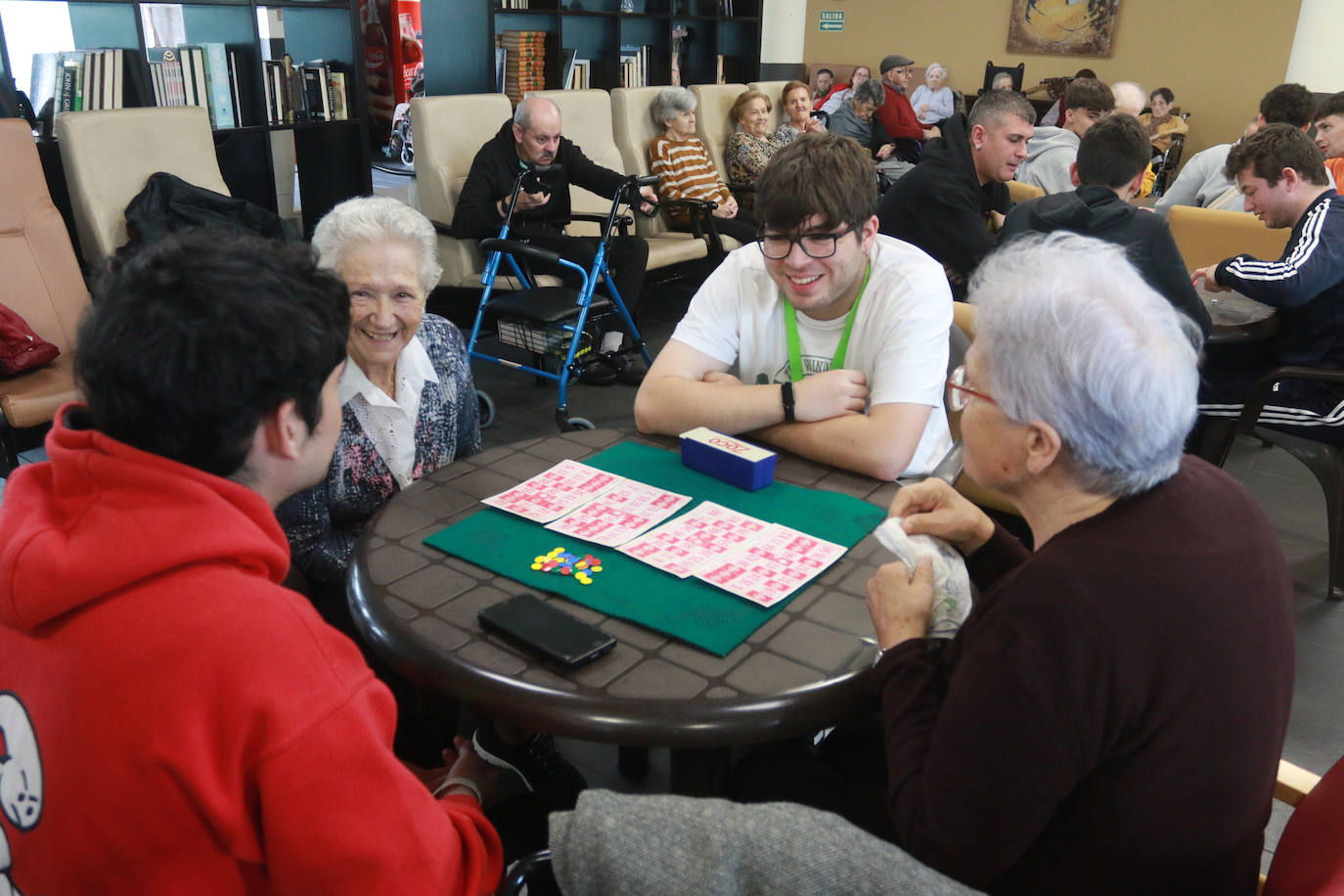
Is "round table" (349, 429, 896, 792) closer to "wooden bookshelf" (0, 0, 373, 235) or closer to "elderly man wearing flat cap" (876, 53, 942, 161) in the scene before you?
"wooden bookshelf" (0, 0, 373, 235)

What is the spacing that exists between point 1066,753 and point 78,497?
2.97ft

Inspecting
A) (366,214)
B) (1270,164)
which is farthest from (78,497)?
(1270,164)

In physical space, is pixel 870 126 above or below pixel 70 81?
below

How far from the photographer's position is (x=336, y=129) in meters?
4.89

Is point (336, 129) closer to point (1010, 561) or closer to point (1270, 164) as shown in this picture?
point (1270, 164)

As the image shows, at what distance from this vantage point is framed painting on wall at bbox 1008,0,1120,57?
8.41 metres

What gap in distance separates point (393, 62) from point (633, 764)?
7.07 meters

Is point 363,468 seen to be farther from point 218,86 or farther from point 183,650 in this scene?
point 218,86

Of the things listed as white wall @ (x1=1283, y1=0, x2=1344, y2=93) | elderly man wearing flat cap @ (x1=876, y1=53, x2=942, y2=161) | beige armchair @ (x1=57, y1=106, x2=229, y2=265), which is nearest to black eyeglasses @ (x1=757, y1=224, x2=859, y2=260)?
beige armchair @ (x1=57, y1=106, x2=229, y2=265)

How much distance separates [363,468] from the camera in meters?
1.76

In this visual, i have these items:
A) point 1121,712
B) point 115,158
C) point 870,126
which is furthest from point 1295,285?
point 870,126

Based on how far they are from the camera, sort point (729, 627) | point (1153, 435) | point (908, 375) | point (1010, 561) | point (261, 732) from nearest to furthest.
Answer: point (261, 732), point (1153, 435), point (729, 627), point (1010, 561), point (908, 375)

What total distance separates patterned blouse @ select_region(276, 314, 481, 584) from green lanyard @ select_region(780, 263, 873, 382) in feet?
2.19

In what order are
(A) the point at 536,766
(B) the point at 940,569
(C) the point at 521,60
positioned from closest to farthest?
(B) the point at 940,569 < (A) the point at 536,766 < (C) the point at 521,60
